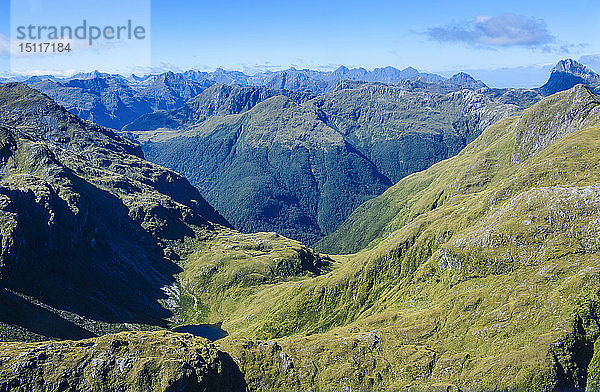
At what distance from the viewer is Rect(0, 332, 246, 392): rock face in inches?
4569

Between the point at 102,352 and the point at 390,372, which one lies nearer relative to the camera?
the point at 102,352

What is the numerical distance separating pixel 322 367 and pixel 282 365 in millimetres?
15451

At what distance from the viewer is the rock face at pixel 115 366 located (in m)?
116

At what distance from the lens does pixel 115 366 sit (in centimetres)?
12388

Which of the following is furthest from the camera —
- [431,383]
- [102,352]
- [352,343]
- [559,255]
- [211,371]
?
[559,255]

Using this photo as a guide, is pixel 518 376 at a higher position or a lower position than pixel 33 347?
lower

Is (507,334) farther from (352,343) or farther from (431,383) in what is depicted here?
(352,343)

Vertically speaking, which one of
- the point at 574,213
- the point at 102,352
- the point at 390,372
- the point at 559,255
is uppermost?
the point at 574,213

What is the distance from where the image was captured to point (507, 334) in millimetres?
153250

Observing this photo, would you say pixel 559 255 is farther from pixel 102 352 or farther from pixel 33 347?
pixel 33 347

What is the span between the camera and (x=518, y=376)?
132000 millimetres

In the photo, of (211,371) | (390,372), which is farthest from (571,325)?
A: (211,371)

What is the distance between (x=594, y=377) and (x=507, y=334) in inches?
1104

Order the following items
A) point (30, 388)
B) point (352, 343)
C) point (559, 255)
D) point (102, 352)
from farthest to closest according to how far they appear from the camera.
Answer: point (559, 255), point (352, 343), point (102, 352), point (30, 388)
